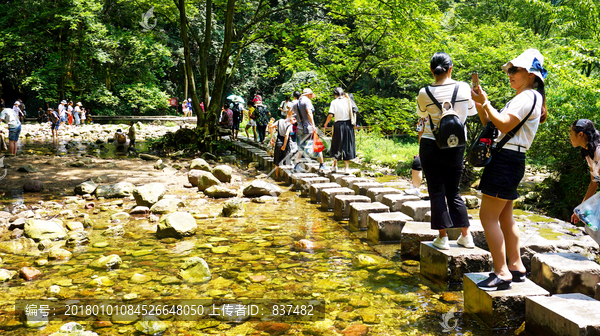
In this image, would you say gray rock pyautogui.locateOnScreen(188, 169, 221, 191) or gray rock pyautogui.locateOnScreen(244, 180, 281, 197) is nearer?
gray rock pyautogui.locateOnScreen(244, 180, 281, 197)

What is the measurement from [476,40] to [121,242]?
1563cm

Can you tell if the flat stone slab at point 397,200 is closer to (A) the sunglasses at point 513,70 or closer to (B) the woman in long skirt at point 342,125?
(B) the woman in long skirt at point 342,125

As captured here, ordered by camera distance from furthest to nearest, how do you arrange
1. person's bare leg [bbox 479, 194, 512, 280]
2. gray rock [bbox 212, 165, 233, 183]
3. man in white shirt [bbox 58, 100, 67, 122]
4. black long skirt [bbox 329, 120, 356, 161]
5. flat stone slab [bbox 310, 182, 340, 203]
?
man in white shirt [bbox 58, 100, 67, 122] → gray rock [bbox 212, 165, 233, 183] → black long skirt [bbox 329, 120, 356, 161] → flat stone slab [bbox 310, 182, 340, 203] → person's bare leg [bbox 479, 194, 512, 280]

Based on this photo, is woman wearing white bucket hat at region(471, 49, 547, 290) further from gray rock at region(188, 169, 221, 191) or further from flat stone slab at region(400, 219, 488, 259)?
gray rock at region(188, 169, 221, 191)

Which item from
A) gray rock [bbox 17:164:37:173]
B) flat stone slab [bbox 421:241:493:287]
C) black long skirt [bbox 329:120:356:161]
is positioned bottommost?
gray rock [bbox 17:164:37:173]

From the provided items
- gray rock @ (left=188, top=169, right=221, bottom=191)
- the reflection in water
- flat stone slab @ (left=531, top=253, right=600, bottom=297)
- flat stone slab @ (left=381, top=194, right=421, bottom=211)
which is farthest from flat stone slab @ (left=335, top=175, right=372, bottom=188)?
flat stone slab @ (left=531, top=253, right=600, bottom=297)

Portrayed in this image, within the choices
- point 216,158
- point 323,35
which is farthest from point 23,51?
point 323,35

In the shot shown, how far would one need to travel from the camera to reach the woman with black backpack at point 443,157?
3.64m

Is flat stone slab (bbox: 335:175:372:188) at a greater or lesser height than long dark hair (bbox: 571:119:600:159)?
lesser

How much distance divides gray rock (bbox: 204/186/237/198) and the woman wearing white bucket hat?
5.40m

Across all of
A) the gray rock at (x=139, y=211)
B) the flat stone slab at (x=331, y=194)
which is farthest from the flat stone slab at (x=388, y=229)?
the gray rock at (x=139, y=211)

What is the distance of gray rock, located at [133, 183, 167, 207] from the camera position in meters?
6.64

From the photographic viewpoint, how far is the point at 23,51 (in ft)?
84.1

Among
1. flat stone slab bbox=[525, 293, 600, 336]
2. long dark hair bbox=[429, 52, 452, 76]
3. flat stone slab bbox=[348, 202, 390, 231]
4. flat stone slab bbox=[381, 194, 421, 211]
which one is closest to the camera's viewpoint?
flat stone slab bbox=[525, 293, 600, 336]
